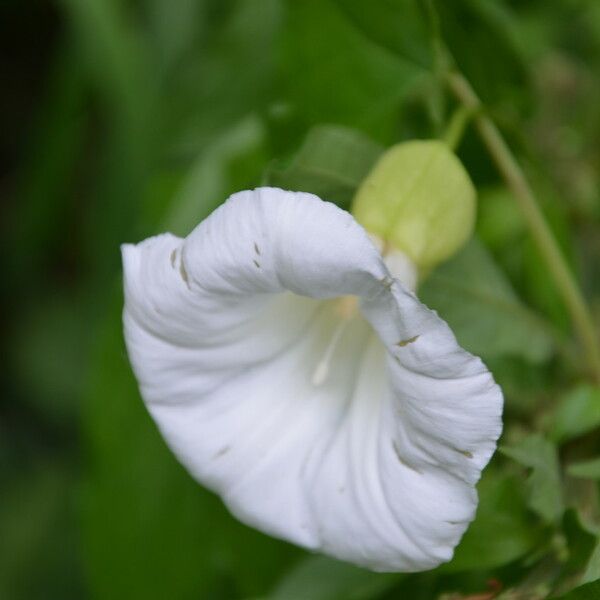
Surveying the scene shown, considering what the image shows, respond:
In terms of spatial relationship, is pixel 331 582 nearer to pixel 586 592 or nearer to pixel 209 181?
pixel 586 592

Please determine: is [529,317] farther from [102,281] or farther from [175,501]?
[102,281]

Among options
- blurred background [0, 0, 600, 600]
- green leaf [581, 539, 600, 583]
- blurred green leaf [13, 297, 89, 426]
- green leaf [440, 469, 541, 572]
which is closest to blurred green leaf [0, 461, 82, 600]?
blurred background [0, 0, 600, 600]

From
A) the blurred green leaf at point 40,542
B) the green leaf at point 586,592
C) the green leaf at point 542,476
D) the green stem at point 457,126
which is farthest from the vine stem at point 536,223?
the blurred green leaf at point 40,542

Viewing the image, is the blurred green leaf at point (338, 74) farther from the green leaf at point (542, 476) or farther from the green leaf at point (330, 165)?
the green leaf at point (542, 476)

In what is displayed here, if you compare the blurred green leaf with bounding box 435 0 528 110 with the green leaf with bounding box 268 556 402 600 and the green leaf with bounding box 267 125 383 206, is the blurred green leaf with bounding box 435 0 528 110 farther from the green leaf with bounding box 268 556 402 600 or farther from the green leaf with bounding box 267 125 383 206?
the green leaf with bounding box 268 556 402 600

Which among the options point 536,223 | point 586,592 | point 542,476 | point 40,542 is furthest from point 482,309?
point 40,542

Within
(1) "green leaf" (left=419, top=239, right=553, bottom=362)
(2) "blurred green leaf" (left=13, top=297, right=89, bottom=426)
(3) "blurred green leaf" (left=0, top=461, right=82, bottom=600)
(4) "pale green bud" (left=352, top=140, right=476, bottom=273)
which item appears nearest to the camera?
(4) "pale green bud" (left=352, top=140, right=476, bottom=273)

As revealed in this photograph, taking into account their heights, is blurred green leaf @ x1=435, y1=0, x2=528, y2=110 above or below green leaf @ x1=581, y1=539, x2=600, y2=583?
above
